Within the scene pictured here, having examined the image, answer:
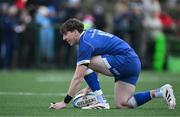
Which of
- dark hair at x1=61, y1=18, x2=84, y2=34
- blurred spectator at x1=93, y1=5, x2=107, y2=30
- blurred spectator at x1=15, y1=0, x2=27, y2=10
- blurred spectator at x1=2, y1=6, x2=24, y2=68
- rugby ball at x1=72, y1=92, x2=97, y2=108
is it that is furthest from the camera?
blurred spectator at x1=93, y1=5, x2=107, y2=30

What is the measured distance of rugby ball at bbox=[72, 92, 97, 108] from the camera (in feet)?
38.4

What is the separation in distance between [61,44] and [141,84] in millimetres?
6970

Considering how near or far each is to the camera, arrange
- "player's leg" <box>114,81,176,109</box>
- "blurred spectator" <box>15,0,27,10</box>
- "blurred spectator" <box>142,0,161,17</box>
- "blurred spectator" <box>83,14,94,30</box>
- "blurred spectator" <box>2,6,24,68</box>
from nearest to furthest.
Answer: "player's leg" <box>114,81,176,109</box> < "blurred spectator" <box>15,0,27,10</box> < "blurred spectator" <box>2,6,24,68</box> < "blurred spectator" <box>83,14,94,30</box> < "blurred spectator" <box>142,0,161,17</box>

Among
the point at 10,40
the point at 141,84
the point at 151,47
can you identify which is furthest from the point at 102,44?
the point at 151,47

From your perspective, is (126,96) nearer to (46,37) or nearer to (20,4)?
(20,4)

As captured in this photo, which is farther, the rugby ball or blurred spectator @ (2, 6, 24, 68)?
blurred spectator @ (2, 6, 24, 68)

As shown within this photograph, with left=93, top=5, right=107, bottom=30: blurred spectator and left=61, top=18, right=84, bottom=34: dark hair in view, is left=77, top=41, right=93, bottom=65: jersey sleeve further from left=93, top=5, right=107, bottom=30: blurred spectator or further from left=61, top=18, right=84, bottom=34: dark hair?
left=93, top=5, right=107, bottom=30: blurred spectator

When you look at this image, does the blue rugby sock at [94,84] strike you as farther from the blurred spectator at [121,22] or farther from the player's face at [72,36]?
the blurred spectator at [121,22]

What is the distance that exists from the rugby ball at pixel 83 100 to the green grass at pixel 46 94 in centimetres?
18

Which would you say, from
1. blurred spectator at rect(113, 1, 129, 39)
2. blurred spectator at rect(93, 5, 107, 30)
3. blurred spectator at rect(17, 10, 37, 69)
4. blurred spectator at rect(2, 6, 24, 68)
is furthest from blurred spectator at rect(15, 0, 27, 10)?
blurred spectator at rect(113, 1, 129, 39)

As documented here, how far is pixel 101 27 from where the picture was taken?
24469 millimetres

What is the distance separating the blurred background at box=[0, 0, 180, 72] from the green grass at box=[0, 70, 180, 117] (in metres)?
0.87

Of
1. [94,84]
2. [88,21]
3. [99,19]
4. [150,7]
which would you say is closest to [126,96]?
[94,84]

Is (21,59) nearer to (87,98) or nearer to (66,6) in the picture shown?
(66,6)
